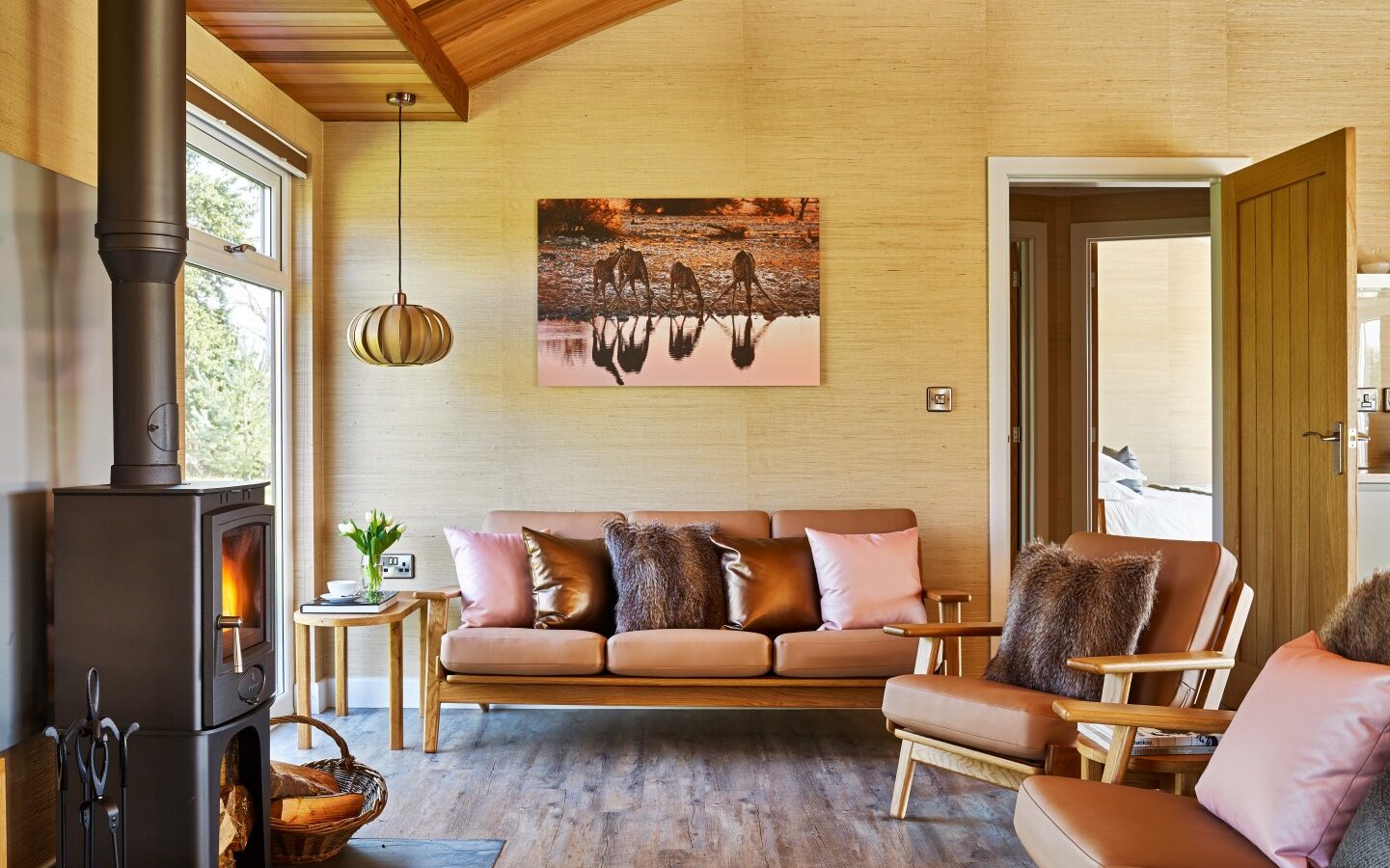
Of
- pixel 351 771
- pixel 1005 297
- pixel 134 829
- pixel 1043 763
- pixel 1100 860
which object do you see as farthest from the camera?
pixel 1005 297

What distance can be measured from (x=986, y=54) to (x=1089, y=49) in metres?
0.46

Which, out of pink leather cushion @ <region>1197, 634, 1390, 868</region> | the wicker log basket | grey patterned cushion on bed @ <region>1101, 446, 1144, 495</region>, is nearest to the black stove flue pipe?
the wicker log basket

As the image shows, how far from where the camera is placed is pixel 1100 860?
1986mm

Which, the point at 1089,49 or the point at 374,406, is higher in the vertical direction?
the point at 1089,49

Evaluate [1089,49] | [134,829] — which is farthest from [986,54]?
[134,829]

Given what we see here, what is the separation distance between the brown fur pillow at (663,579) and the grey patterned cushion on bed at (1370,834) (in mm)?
2558

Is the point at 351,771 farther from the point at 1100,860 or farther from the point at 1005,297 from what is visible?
the point at 1005,297

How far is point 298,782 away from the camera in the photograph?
314 cm

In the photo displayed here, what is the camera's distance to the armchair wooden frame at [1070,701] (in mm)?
2922

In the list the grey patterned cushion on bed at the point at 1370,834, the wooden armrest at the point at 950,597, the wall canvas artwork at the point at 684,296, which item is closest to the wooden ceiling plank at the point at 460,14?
the wall canvas artwork at the point at 684,296

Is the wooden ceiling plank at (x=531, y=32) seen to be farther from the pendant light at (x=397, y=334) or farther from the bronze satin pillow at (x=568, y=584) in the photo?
the bronze satin pillow at (x=568, y=584)

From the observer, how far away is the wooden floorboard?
3146 millimetres

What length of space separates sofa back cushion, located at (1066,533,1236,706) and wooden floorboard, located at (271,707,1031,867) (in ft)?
2.08

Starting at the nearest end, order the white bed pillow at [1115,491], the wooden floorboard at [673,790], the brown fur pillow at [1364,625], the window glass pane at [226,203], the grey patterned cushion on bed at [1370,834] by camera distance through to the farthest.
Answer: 1. the grey patterned cushion on bed at [1370,834]
2. the brown fur pillow at [1364,625]
3. the wooden floorboard at [673,790]
4. the window glass pane at [226,203]
5. the white bed pillow at [1115,491]
